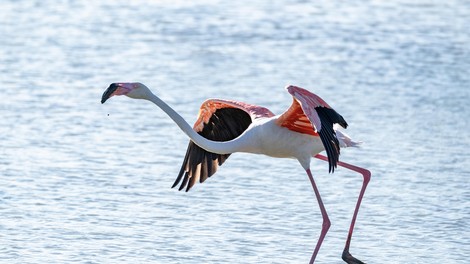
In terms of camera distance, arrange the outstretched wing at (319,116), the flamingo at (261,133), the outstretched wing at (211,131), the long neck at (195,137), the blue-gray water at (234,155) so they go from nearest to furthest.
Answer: the outstretched wing at (319,116), the flamingo at (261,133), the long neck at (195,137), the blue-gray water at (234,155), the outstretched wing at (211,131)

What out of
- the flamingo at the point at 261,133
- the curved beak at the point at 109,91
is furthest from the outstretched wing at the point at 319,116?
the curved beak at the point at 109,91

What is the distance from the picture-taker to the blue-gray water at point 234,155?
8.80 metres

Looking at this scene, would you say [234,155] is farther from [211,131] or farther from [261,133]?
[261,133]

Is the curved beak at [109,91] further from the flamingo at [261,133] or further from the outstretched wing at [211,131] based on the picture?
the outstretched wing at [211,131]

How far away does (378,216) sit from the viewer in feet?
31.2

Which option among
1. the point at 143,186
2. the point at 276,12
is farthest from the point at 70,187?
the point at 276,12

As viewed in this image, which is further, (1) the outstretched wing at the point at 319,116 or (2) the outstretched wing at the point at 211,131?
(2) the outstretched wing at the point at 211,131

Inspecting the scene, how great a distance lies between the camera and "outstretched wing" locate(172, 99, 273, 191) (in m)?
9.00

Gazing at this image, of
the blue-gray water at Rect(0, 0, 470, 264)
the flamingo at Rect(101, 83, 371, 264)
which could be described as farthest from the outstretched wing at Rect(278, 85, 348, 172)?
the blue-gray water at Rect(0, 0, 470, 264)

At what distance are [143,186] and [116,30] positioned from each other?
27.3 feet

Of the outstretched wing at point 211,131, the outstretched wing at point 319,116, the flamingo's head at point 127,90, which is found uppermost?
the flamingo's head at point 127,90

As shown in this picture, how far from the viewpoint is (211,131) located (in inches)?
362

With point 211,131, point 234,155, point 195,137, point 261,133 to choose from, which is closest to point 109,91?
point 195,137

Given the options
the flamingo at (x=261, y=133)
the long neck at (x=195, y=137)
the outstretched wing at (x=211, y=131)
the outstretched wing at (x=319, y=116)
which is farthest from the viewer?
the outstretched wing at (x=211, y=131)
